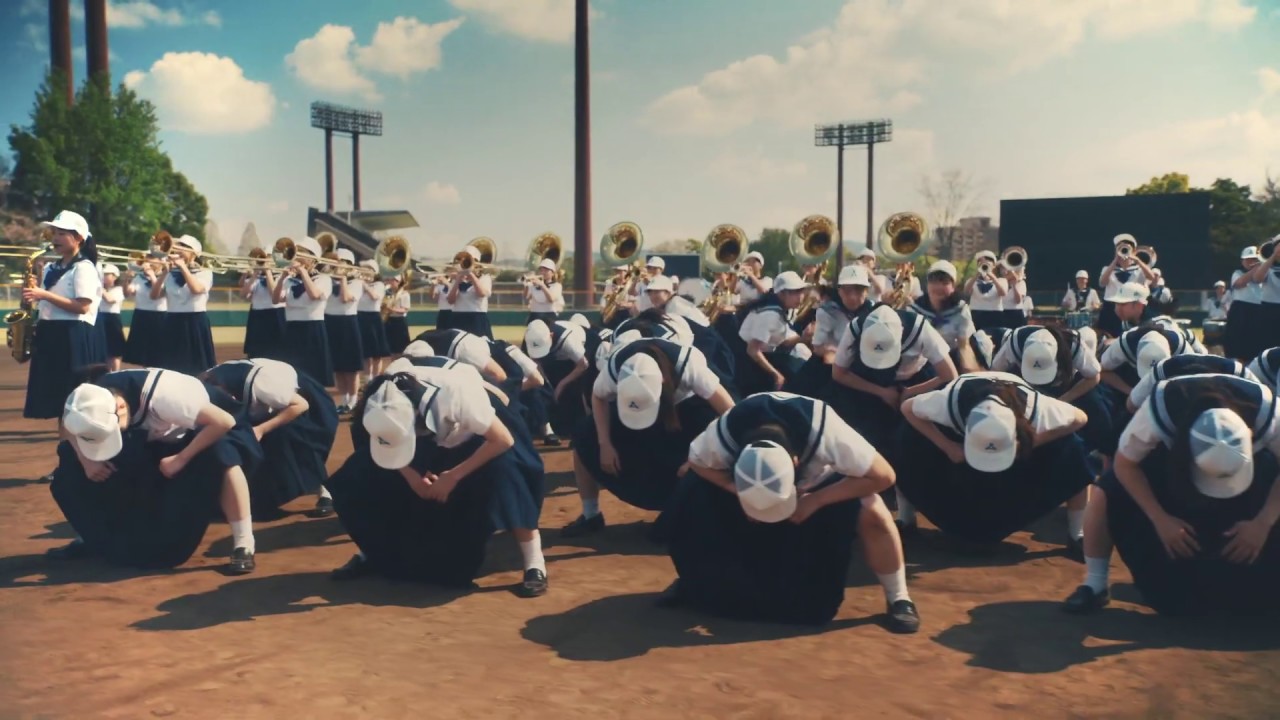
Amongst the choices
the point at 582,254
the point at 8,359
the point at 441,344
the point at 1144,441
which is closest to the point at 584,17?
the point at 582,254

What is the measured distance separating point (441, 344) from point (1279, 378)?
17.0 feet

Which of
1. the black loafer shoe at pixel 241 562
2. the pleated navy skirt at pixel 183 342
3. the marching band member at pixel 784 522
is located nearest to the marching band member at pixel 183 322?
the pleated navy skirt at pixel 183 342

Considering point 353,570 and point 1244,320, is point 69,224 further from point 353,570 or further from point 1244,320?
point 1244,320

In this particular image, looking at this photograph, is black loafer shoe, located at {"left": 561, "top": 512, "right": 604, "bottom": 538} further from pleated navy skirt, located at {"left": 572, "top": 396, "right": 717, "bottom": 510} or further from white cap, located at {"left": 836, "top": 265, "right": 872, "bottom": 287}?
white cap, located at {"left": 836, "top": 265, "right": 872, "bottom": 287}

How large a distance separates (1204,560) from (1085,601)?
22.3 inches

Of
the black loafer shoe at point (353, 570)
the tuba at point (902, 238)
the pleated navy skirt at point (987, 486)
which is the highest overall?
the tuba at point (902, 238)

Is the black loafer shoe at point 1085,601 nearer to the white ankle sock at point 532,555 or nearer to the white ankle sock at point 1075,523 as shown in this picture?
the white ankle sock at point 1075,523

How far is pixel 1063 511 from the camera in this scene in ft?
23.6

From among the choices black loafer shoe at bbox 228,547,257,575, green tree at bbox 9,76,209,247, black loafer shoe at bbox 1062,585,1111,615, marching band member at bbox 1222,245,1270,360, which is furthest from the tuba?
green tree at bbox 9,76,209,247

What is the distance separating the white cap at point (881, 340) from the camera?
21.0 feet

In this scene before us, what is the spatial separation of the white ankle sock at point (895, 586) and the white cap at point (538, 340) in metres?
4.84

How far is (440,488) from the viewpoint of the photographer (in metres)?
5.09

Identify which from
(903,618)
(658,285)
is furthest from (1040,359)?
(658,285)

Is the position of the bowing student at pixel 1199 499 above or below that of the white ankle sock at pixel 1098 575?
above
